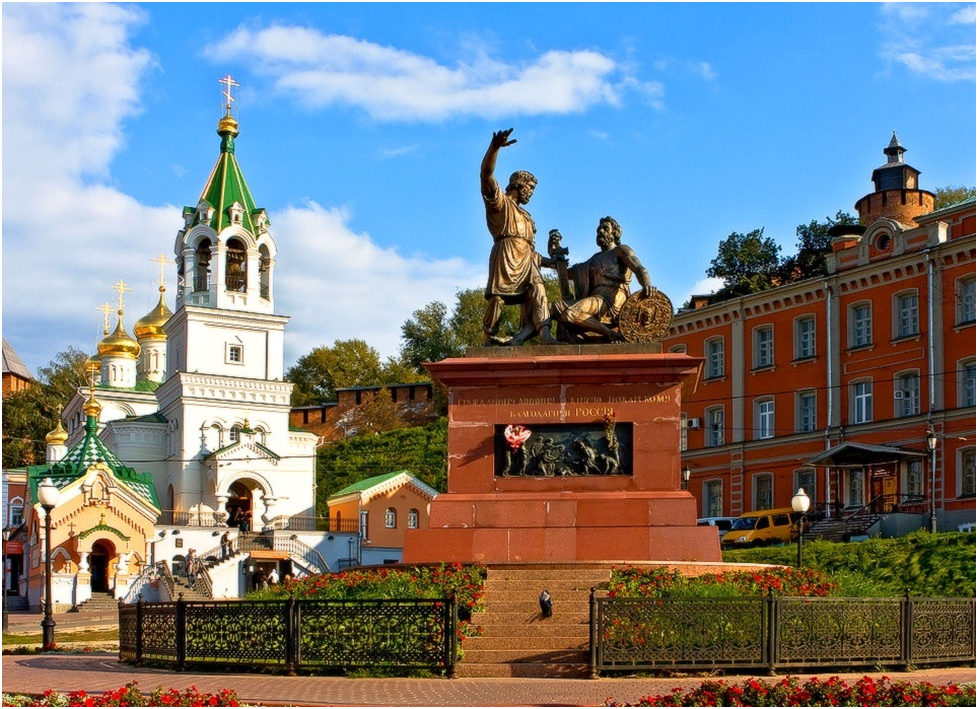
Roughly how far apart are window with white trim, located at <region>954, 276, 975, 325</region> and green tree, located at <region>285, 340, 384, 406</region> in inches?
2045

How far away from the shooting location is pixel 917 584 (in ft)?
113

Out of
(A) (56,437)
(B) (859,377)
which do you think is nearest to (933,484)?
(B) (859,377)

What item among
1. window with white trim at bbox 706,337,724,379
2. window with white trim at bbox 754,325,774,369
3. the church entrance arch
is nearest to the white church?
the church entrance arch

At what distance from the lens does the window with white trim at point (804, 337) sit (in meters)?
59.0

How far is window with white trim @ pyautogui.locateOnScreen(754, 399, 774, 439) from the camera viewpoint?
198ft

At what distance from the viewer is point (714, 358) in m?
63.5

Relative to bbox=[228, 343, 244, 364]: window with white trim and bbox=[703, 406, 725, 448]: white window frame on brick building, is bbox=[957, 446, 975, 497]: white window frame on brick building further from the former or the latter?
bbox=[228, 343, 244, 364]: window with white trim

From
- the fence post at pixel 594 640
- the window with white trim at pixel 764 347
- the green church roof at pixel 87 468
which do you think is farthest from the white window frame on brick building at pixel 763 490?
the fence post at pixel 594 640

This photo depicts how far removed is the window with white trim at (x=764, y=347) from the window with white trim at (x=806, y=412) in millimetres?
1912

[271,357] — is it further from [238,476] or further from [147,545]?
[147,545]

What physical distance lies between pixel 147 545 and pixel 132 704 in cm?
5214

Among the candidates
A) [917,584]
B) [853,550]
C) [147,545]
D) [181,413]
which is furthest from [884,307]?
[181,413]

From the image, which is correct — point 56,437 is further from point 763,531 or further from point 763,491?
point 763,531

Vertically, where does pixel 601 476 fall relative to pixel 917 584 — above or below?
above
